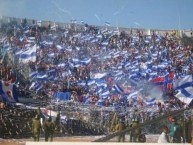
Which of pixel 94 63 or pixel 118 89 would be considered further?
pixel 94 63

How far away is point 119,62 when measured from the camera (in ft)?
37.5

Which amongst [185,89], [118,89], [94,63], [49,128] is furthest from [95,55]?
[49,128]

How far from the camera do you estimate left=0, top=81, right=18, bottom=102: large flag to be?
29.1 ft

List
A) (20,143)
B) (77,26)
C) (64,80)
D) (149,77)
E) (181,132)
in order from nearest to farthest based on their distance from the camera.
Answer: (181,132)
(20,143)
(64,80)
(77,26)
(149,77)

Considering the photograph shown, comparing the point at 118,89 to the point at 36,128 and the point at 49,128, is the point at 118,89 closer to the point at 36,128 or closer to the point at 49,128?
the point at 49,128

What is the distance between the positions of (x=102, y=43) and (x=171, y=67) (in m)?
2.34

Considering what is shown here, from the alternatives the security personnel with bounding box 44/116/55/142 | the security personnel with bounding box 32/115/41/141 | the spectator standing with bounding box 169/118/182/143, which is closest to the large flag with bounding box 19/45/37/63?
the security personnel with bounding box 32/115/41/141

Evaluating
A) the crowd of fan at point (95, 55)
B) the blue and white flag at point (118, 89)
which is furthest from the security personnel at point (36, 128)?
the blue and white flag at point (118, 89)

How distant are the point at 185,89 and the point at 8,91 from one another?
16.1 feet

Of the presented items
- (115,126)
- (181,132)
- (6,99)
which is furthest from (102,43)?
(181,132)

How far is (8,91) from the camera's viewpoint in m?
9.03

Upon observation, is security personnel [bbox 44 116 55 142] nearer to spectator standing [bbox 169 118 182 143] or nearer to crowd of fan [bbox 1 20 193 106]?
crowd of fan [bbox 1 20 193 106]

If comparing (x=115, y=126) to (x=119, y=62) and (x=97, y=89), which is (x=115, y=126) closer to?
(x=97, y=89)

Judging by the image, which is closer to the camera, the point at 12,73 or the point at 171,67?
the point at 12,73
